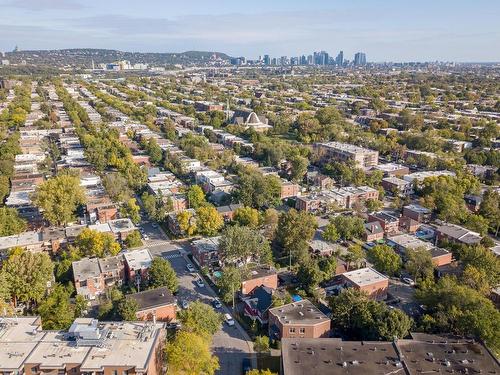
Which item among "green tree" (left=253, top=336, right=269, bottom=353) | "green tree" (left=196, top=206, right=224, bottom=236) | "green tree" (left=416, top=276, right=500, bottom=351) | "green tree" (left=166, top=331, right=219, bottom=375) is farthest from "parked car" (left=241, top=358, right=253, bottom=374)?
"green tree" (left=196, top=206, right=224, bottom=236)

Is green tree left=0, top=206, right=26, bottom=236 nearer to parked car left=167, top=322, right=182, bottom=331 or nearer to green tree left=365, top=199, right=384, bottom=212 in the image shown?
parked car left=167, top=322, right=182, bottom=331

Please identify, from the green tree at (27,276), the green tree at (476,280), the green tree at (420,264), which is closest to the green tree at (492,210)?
the green tree at (420,264)

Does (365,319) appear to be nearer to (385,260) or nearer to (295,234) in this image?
(385,260)

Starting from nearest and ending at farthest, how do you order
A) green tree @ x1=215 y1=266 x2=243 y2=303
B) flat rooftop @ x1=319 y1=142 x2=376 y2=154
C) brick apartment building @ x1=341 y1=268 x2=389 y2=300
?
green tree @ x1=215 y1=266 x2=243 y2=303 → brick apartment building @ x1=341 y1=268 x2=389 y2=300 → flat rooftop @ x1=319 y1=142 x2=376 y2=154

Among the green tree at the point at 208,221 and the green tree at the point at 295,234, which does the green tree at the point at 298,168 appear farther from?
the green tree at the point at 295,234

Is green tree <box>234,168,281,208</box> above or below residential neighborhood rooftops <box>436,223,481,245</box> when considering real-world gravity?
above

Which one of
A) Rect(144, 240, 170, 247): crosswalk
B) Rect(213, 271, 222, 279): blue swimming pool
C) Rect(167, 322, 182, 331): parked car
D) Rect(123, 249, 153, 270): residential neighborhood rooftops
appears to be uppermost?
Rect(123, 249, 153, 270): residential neighborhood rooftops

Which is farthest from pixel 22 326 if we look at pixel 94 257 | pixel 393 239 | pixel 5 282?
pixel 393 239
